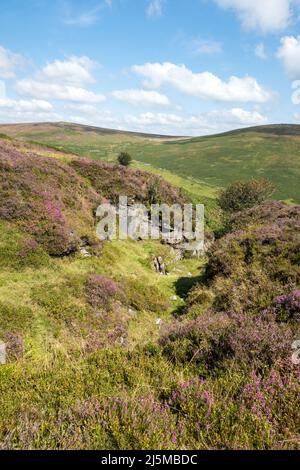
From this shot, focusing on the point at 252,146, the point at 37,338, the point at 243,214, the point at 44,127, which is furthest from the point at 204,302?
the point at 44,127

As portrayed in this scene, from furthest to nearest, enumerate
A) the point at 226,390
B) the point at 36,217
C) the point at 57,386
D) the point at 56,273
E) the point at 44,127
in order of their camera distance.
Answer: the point at 44,127
the point at 36,217
the point at 56,273
the point at 57,386
the point at 226,390

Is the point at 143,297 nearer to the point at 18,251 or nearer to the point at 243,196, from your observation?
the point at 18,251

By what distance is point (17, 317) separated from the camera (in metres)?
12.7

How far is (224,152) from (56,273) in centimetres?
11782

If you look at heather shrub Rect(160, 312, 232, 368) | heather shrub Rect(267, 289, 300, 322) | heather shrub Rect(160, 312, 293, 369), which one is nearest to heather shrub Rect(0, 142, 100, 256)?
heather shrub Rect(160, 312, 232, 368)

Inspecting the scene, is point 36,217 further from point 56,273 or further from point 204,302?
A: point 204,302

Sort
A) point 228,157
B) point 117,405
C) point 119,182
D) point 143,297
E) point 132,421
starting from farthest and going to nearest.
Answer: point 228,157 → point 119,182 → point 143,297 → point 117,405 → point 132,421

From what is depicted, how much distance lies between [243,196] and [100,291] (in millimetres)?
26804

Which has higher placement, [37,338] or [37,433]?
[37,433]

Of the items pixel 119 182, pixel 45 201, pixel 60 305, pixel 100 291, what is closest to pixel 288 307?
pixel 60 305

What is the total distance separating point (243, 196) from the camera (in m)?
38.2

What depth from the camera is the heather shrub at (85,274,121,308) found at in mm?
15484

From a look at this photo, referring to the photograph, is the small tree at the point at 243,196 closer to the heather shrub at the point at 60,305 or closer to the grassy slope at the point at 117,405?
the heather shrub at the point at 60,305

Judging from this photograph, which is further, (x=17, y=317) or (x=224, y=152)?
(x=224, y=152)
